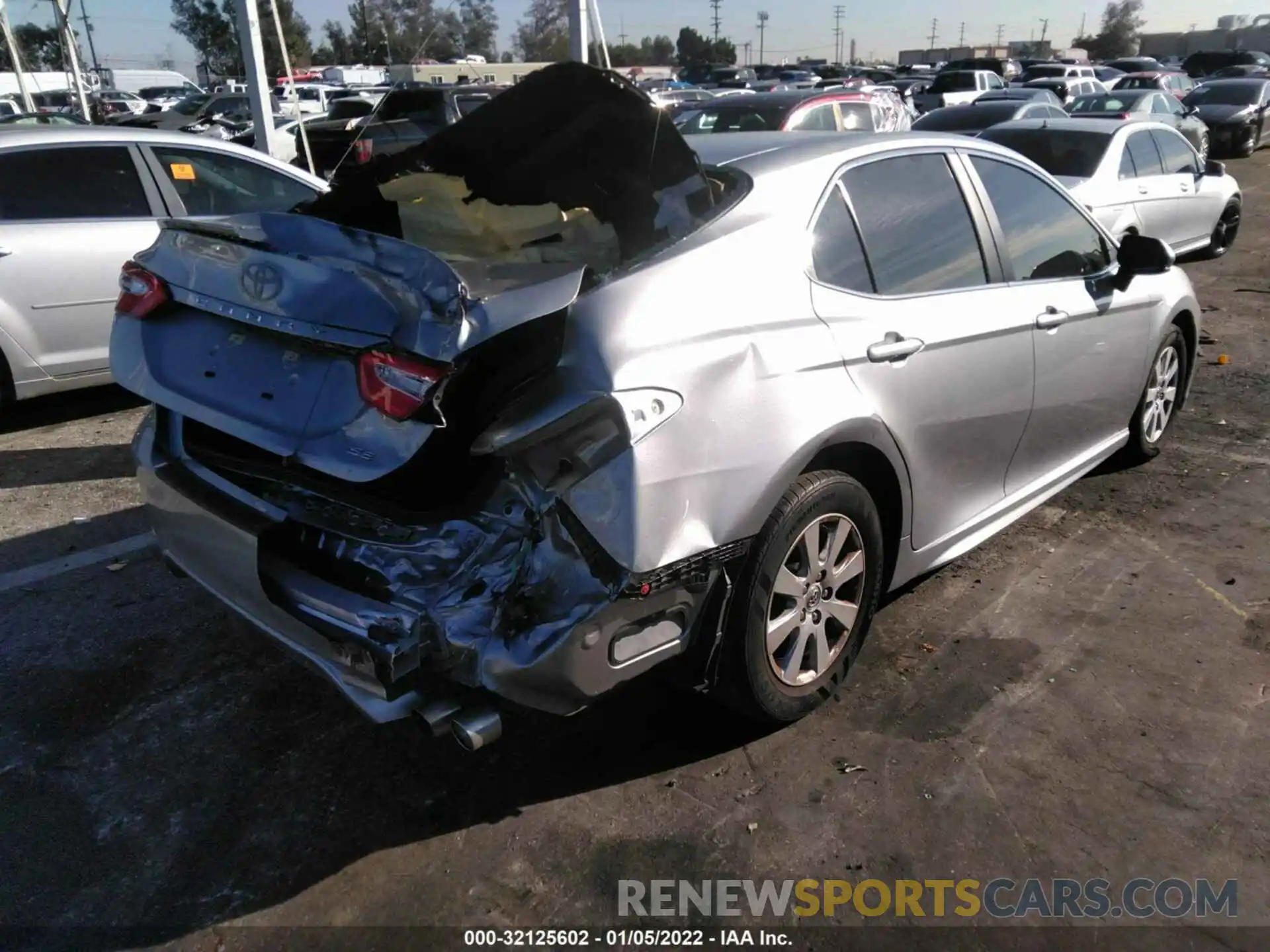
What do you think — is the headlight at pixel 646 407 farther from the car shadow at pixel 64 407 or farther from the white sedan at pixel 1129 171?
the white sedan at pixel 1129 171

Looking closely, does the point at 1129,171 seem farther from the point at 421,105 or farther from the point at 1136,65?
the point at 1136,65

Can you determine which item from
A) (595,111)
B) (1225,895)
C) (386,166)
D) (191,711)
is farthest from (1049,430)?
(191,711)

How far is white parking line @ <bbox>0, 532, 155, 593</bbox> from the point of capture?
4.16m

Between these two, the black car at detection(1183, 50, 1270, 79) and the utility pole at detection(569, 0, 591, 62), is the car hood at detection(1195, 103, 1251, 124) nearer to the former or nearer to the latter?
the utility pole at detection(569, 0, 591, 62)

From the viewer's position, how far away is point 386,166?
3.36 metres

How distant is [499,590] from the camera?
241cm

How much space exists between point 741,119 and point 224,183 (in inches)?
236

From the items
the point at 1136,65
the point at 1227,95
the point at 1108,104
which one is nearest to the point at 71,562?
the point at 1108,104

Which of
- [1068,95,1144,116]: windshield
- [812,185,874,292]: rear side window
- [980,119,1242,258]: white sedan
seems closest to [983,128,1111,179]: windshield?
[980,119,1242,258]: white sedan

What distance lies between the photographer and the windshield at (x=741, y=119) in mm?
10609

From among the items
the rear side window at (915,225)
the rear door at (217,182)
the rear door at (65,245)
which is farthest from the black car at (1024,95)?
the rear side window at (915,225)

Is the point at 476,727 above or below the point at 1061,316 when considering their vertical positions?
below

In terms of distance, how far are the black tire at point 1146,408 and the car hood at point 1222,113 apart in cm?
2030

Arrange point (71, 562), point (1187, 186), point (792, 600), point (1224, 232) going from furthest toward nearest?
point (1224, 232) < point (1187, 186) < point (71, 562) < point (792, 600)
